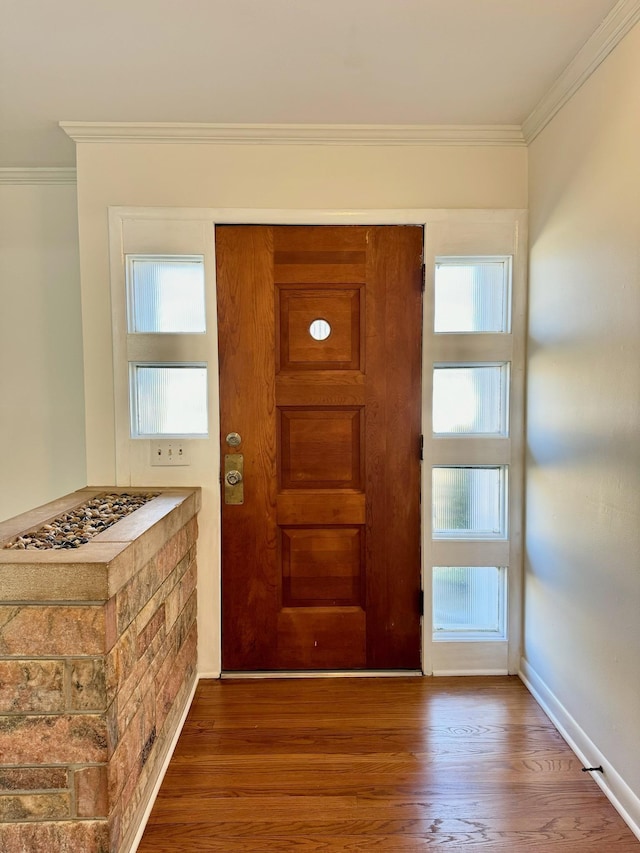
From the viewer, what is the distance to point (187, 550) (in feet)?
6.57

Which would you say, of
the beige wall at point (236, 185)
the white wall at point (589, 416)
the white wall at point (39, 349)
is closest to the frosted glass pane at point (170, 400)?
the beige wall at point (236, 185)

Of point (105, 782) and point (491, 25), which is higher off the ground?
point (491, 25)

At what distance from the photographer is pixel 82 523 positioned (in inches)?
63.0

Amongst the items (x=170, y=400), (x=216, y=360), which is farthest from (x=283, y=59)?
(x=170, y=400)

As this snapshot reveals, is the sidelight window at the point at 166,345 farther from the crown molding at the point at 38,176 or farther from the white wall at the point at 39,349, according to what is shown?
the crown molding at the point at 38,176

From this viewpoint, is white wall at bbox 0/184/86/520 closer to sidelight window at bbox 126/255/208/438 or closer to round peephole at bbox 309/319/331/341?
sidelight window at bbox 126/255/208/438

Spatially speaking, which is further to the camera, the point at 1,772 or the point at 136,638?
the point at 136,638

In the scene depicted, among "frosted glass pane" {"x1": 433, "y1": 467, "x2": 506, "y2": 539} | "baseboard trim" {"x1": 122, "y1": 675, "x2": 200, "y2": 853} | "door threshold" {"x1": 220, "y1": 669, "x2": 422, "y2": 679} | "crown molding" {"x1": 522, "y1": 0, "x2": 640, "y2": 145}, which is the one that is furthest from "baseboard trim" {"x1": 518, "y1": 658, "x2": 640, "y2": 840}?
"crown molding" {"x1": 522, "y1": 0, "x2": 640, "y2": 145}

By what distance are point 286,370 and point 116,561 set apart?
119cm

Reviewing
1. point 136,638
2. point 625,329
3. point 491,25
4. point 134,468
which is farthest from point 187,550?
point 491,25

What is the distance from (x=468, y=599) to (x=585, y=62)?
85.0 inches

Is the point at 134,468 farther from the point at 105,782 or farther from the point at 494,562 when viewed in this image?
the point at 494,562

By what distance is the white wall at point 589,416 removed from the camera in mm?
1458

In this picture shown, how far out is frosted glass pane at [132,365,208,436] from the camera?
218 centimetres
